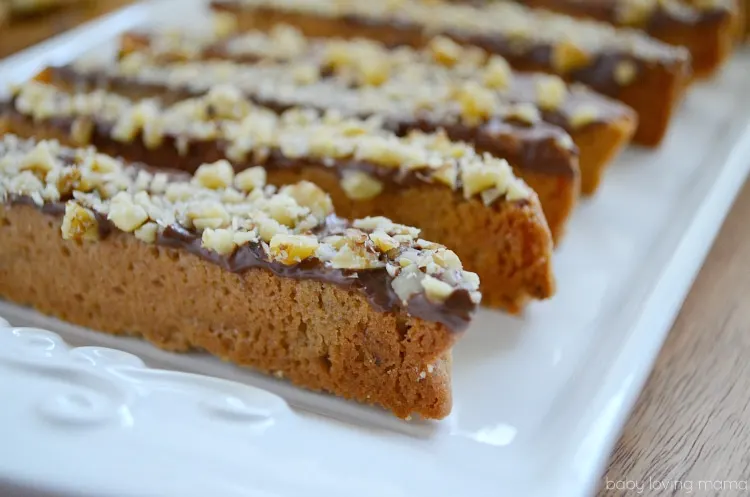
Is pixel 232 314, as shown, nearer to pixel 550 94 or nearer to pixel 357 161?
pixel 357 161

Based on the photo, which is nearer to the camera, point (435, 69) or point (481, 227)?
point (481, 227)

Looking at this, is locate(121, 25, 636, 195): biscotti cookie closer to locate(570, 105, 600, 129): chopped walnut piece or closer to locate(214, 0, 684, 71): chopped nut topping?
locate(570, 105, 600, 129): chopped walnut piece

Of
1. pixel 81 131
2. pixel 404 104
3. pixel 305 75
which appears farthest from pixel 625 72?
pixel 81 131

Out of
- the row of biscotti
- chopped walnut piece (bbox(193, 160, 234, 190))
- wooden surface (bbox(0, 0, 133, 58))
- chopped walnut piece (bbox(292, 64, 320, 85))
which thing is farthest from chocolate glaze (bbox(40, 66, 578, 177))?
wooden surface (bbox(0, 0, 133, 58))

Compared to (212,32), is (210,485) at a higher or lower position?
lower

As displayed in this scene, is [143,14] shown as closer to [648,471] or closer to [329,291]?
[329,291]

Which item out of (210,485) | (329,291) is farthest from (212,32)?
(210,485)

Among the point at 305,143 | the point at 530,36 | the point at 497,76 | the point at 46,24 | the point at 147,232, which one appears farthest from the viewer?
the point at 46,24
